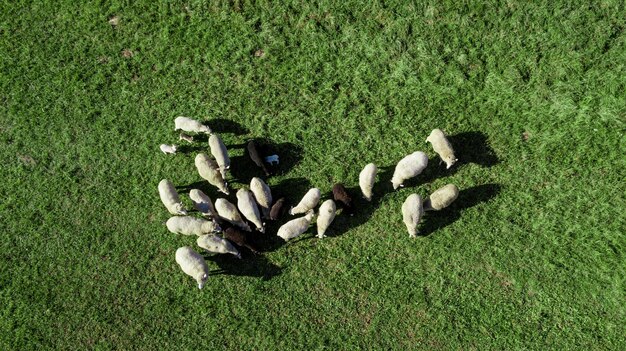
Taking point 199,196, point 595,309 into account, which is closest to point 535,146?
point 595,309

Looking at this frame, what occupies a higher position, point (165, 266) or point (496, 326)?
point (165, 266)

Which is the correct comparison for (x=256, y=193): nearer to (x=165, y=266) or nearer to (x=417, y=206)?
(x=165, y=266)

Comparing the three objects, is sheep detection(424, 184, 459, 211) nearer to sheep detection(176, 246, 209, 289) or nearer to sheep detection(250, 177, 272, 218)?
sheep detection(250, 177, 272, 218)

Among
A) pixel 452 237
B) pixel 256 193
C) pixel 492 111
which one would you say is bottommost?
pixel 452 237

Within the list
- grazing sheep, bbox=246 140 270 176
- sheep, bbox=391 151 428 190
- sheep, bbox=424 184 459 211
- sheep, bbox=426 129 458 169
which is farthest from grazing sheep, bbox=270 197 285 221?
sheep, bbox=426 129 458 169

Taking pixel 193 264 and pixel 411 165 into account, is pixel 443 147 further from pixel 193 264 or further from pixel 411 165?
pixel 193 264

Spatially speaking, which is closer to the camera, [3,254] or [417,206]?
[417,206]
